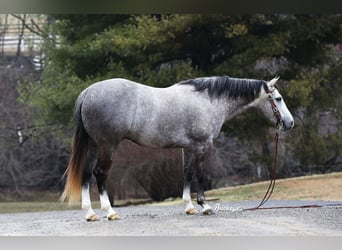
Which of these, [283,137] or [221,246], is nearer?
[221,246]

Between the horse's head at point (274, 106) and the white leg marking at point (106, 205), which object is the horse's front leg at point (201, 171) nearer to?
the horse's head at point (274, 106)

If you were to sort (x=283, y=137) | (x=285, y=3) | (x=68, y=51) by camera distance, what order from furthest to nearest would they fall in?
1. (x=283, y=137)
2. (x=68, y=51)
3. (x=285, y=3)

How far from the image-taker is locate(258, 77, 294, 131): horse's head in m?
5.72

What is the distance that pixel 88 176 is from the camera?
5.26m

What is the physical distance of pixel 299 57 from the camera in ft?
25.8

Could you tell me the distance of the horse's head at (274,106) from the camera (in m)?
5.72

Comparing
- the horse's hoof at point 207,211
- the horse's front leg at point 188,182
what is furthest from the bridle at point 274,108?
the horse's hoof at point 207,211

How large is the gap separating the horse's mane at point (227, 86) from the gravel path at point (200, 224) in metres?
1.10

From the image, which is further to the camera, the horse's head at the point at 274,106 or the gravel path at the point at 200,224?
the horse's head at the point at 274,106

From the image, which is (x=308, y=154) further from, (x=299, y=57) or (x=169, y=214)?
(x=169, y=214)

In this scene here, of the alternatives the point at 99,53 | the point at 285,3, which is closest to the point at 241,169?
the point at 99,53

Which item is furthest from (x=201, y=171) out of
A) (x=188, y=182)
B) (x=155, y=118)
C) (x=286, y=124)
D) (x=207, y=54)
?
(x=207, y=54)

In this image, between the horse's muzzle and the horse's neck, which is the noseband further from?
the horse's neck

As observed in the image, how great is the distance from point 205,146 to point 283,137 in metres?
3.45
